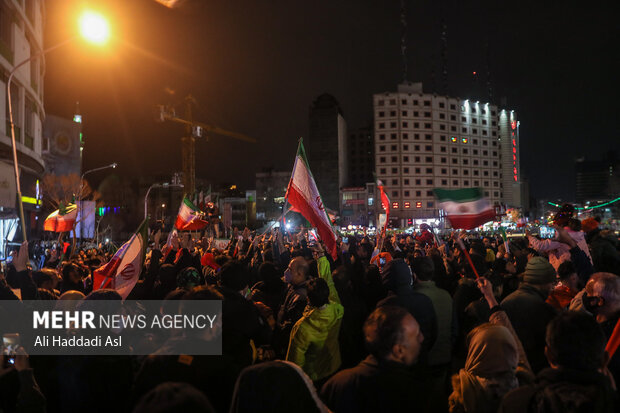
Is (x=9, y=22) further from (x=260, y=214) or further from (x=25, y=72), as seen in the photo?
(x=260, y=214)

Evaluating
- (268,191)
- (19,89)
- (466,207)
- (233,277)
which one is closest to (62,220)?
(233,277)

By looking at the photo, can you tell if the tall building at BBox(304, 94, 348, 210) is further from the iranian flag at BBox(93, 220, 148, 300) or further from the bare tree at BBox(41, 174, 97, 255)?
the iranian flag at BBox(93, 220, 148, 300)

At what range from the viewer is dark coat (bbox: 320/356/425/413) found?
254cm

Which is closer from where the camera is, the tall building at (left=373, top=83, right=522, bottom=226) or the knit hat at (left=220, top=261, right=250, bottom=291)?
the knit hat at (left=220, top=261, right=250, bottom=291)

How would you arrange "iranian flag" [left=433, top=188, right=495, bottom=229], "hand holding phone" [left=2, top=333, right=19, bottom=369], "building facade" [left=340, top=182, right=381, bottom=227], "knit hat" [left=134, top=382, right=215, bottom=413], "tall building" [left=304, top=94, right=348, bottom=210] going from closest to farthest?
"knit hat" [left=134, top=382, right=215, bottom=413], "hand holding phone" [left=2, top=333, right=19, bottom=369], "iranian flag" [left=433, top=188, right=495, bottom=229], "building facade" [left=340, top=182, right=381, bottom=227], "tall building" [left=304, top=94, right=348, bottom=210]

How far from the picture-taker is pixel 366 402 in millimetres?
2549

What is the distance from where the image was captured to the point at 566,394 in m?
2.25

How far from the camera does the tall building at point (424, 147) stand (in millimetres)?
93312

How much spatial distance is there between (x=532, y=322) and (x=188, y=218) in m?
11.9

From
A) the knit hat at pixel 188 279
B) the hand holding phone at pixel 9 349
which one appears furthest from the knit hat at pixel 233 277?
the hand holding phone at pixel 9 349

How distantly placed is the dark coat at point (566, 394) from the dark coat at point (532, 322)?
1.95m

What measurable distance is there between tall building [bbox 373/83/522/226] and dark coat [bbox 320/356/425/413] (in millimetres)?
89721

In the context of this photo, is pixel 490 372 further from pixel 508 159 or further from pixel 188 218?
pixel 508 159


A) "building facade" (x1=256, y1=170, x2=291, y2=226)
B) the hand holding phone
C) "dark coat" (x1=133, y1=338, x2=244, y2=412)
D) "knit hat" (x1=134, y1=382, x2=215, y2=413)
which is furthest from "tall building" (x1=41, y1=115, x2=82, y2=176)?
"knit hat" (x1=134, y1=382, x2=215, y2=413)
